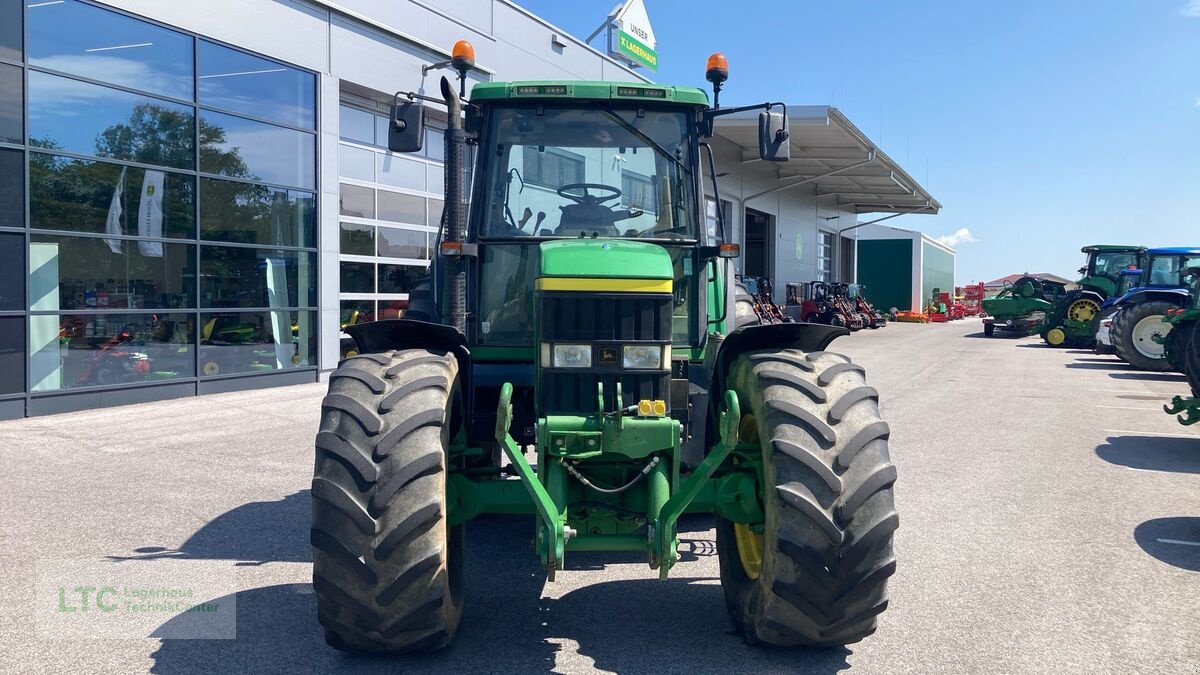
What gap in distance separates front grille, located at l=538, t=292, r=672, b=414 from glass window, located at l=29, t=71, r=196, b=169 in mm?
9614

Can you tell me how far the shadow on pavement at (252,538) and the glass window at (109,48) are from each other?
7.61 meters

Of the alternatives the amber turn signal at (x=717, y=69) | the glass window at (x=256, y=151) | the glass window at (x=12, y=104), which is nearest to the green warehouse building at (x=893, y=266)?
the glass window at (x=256, y=151)

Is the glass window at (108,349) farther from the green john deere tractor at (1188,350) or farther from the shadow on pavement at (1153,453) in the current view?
the green john deere tractor at (1188,350)

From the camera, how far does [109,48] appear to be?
11.8 meters

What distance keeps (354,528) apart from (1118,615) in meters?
3.83

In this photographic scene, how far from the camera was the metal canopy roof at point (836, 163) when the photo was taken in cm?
2388

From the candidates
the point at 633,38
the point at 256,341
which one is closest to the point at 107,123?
the point at 256,341

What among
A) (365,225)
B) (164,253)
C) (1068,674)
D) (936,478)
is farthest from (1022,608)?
(365,225)

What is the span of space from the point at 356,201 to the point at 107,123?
4.88m

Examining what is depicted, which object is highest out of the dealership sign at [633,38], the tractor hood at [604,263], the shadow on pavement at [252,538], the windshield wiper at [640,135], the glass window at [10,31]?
the dealership sign at [633,38]

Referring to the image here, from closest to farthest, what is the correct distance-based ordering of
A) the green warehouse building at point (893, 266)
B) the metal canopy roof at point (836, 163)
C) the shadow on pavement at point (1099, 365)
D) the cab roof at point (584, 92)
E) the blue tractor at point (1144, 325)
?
the cab roof at point (584, 92), the blue tractor at point (1144, 325), the shadow on pavement at point (1099, 365), the metal canopy roof at point (836, 163), the green warehouse building at point (893, 266)

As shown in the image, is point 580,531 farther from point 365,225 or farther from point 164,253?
point 365,225

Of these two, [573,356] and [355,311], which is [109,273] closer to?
[355,311]

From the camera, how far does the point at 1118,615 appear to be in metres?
4.66
